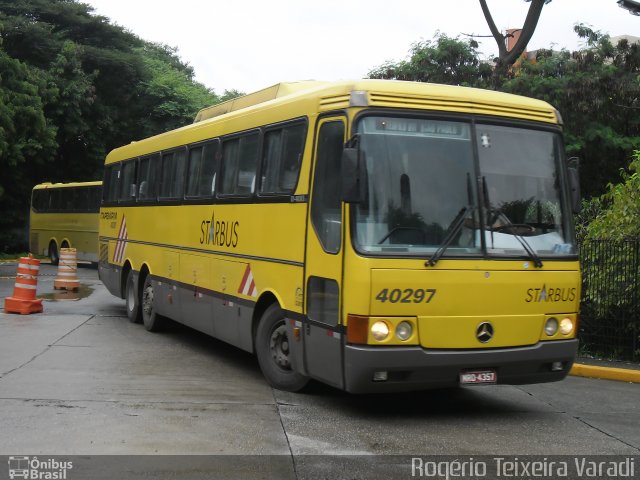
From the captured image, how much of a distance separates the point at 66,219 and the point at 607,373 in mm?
26782

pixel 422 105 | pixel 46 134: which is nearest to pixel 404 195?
pixel 422 105

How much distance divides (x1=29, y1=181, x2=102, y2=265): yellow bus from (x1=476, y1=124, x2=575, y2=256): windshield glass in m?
24.7

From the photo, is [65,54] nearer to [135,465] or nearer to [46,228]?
[46,228]

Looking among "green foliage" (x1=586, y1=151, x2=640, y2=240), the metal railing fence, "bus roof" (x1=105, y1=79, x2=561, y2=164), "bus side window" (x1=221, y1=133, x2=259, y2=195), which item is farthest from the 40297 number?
"green foliage" (x1=586, y1=151, x2=640, y2=240)

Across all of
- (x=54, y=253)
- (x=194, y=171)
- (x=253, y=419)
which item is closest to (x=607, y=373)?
(x=253, y=419)

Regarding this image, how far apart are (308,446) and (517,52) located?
23.8m

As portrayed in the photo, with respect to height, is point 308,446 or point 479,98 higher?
point 479,98

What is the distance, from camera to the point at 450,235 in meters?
7.30

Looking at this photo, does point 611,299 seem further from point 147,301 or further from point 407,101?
point 147,301

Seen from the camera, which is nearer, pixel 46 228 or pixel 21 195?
pixel 46 228

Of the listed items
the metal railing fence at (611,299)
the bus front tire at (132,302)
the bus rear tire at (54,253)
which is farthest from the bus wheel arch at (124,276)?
the bus rear tire at (54,253)

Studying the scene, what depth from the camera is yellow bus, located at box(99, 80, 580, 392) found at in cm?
711

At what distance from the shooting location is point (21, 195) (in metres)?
42.7

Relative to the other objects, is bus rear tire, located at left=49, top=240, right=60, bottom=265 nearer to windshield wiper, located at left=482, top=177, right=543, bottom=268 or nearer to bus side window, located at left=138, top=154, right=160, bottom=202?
bus side window, located at left=138, top=154, right=160, bottom=202
